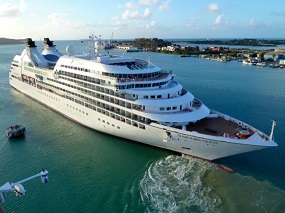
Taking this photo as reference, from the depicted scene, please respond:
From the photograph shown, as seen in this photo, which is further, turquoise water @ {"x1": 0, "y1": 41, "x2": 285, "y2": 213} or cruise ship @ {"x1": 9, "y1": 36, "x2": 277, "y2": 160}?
cruise ship @ {"x1": 9, "y1": 36, "x2": 277, "y2": 160}

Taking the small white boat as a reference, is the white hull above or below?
above

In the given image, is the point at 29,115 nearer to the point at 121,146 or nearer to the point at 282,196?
the point at 121,146

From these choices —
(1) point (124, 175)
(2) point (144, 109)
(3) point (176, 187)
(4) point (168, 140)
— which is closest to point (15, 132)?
(1) point (124, 175)

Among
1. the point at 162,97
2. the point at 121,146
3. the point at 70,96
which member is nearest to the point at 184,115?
the point at 162,97

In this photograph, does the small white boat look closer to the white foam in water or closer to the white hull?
the white hull

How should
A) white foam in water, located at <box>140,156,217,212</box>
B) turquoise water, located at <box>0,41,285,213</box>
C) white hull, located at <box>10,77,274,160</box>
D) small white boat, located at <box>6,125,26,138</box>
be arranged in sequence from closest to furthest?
white foam in water, located at <box>140,156,217,212</box> < turquoise water, located at <box>0,41,285,213</box> < white hull, located at <box>10,77,274,160</box> < small white boat, located at <box>6,125,26,138</box>

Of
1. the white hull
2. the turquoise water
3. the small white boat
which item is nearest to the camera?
the turquoise water

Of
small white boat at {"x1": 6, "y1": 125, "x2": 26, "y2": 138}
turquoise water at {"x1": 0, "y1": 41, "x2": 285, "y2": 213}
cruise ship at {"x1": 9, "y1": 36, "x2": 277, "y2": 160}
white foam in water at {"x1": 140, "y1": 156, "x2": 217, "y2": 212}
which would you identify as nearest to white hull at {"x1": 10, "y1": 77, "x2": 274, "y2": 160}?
cruise ship at {"x1": 9, "y1": 36, "x2": 277, "y2": 160}

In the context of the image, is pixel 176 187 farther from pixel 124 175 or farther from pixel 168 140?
pixel 168 140
